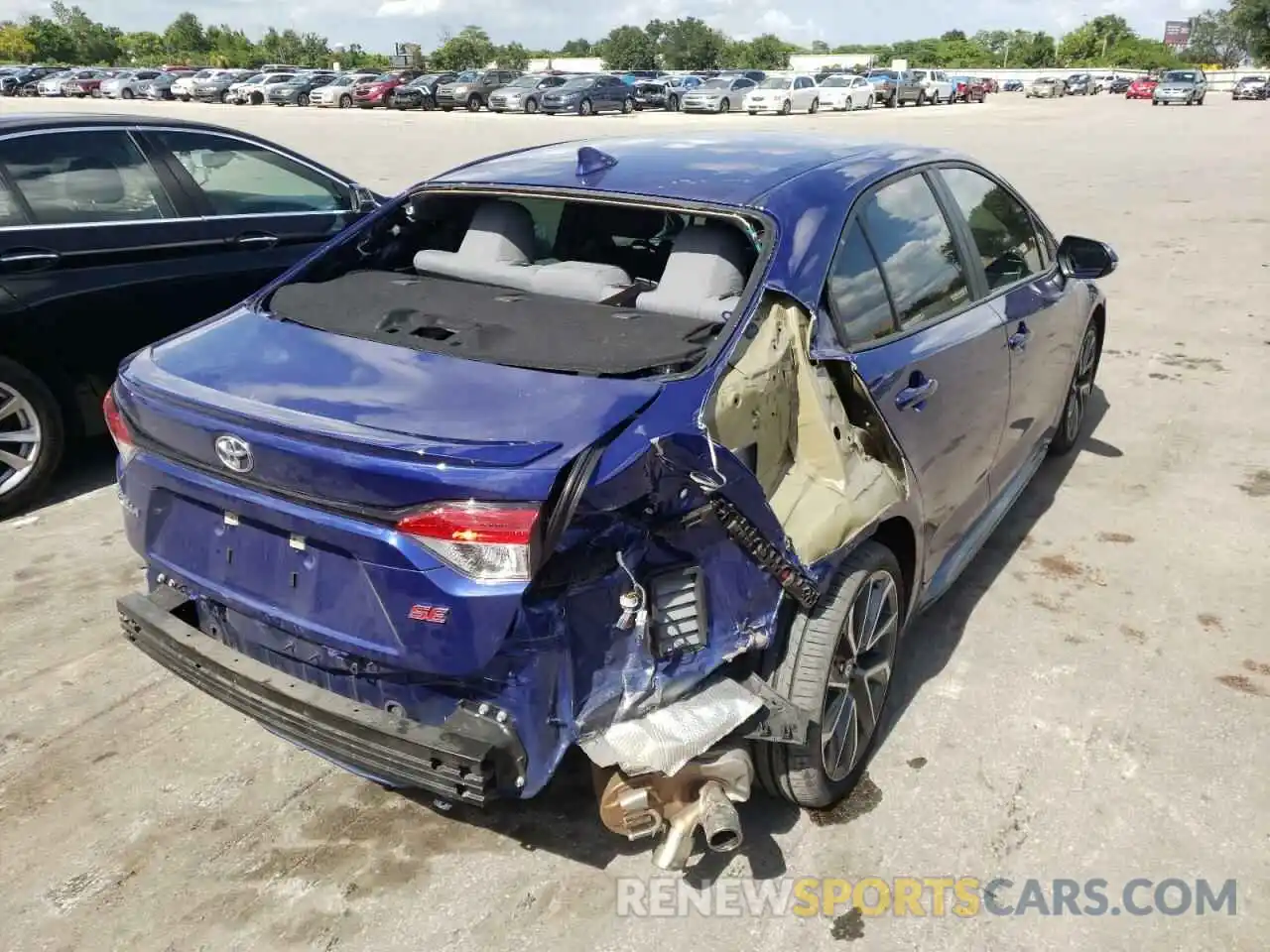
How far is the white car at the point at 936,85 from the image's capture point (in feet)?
161

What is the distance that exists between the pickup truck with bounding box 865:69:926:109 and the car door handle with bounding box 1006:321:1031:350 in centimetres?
4472

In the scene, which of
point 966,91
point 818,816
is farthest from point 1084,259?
point 966,91

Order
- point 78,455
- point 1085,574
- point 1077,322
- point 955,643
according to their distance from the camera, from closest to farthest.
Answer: point 955,643
point 1085,574
point 1077,322
point 78,455

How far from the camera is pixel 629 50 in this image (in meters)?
96.3

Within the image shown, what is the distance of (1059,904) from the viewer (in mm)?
2635

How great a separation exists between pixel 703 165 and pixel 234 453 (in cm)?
177

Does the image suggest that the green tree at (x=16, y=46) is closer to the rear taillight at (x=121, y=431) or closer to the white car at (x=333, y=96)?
the white car at (x=333, y=96)

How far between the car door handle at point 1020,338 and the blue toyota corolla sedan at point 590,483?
26 cm

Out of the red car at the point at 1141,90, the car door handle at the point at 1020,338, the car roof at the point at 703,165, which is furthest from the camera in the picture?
the red car at the point at 1141,90

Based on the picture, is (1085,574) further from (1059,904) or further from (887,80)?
(887,80)

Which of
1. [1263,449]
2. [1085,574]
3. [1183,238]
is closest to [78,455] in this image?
[1085,574]

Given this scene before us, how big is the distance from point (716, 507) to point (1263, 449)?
4668 millimetres

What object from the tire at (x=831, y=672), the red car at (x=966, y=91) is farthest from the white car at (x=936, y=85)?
the tire at (x=831, y=672)

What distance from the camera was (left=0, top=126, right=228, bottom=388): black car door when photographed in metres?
4.74
